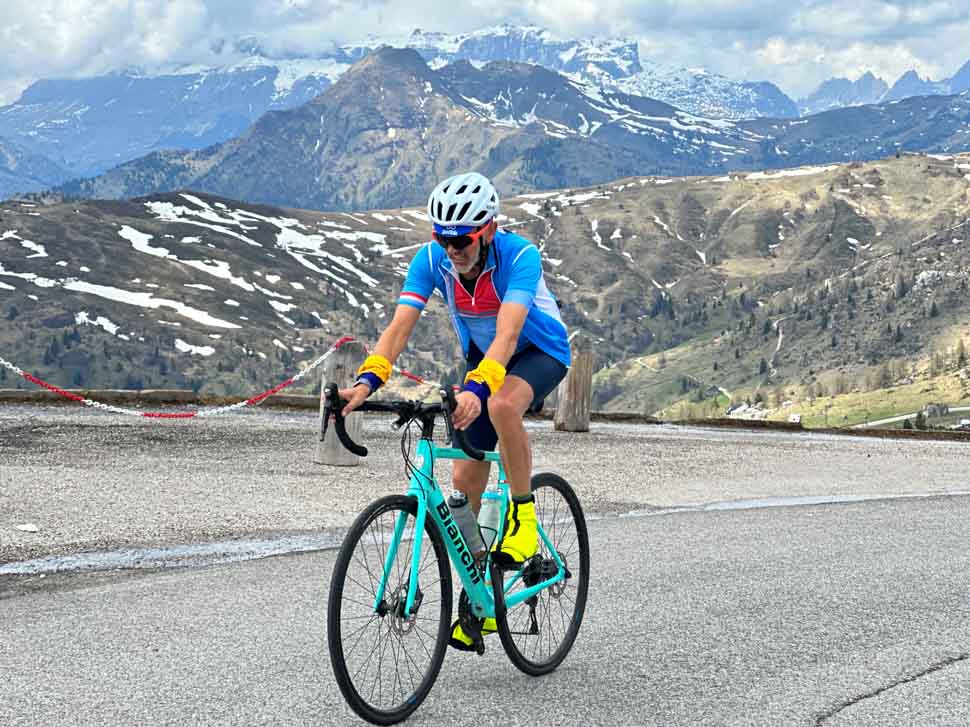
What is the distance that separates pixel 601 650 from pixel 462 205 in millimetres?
2717

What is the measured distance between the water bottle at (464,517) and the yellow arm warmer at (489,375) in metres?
0.59

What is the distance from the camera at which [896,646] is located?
6582mm

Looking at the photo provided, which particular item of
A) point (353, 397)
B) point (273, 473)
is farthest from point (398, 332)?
point (273, 473)

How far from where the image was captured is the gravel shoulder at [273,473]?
1017cm

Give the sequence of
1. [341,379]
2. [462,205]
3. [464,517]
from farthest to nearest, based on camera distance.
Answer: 1. [341,379]
2. [464,517]
3. [462,205]

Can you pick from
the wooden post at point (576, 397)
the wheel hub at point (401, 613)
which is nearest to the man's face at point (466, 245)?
the wheel hub at point (401, 613)

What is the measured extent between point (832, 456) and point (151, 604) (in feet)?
47.7

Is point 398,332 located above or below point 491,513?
above

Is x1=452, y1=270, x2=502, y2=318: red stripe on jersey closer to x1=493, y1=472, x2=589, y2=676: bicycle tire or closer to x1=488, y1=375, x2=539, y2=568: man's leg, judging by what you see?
x1=488, y1=375, x2=539, y2=568: man's leg

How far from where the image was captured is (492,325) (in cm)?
580

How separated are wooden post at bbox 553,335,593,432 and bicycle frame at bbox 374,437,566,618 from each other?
1445 centimetres

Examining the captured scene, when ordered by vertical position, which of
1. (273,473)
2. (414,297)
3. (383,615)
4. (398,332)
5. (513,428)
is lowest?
(273,473)

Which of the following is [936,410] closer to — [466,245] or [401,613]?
[466,245]

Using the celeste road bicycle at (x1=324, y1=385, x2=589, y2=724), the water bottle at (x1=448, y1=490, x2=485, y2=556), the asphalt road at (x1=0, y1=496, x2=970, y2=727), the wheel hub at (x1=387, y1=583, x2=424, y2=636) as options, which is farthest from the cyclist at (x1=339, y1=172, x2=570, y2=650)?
the asphalt road at (x1=0, y1=496, x2=970, y2=727)
